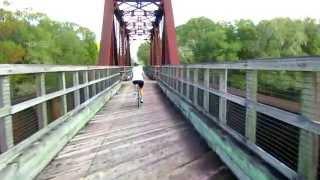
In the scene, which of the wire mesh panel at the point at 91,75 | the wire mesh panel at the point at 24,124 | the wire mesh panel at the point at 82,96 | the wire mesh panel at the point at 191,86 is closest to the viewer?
the wire mesh panel at the point at 24,124

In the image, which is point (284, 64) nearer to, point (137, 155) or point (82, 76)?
point (137, 155)

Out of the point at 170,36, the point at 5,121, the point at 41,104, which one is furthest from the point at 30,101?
the point at 170,36

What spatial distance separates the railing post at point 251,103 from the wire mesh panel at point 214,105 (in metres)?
1.74

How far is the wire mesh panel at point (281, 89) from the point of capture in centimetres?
327

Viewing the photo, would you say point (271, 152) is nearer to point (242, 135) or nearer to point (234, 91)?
point (242, 135)

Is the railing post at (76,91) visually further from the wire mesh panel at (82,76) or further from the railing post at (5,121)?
the railing post at (5,121)

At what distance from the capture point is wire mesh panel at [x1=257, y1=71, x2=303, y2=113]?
3268 millimetres

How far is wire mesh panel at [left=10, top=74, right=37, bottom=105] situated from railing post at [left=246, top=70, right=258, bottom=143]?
2.28m

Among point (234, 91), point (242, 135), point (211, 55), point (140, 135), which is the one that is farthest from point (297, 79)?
point (211, 55)

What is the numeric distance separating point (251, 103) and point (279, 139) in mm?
673

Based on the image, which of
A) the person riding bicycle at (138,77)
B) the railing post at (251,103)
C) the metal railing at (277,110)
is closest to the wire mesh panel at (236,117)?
the metal railing at (277,110)

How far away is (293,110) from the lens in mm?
3344

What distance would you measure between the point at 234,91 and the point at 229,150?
76 cm

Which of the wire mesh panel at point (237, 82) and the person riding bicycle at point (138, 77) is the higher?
the wire mesh panel at point (237, 82)
